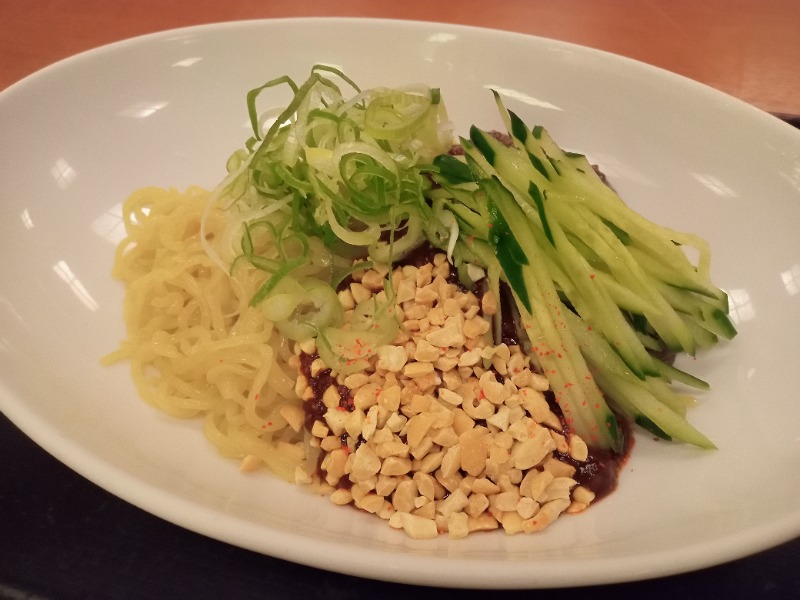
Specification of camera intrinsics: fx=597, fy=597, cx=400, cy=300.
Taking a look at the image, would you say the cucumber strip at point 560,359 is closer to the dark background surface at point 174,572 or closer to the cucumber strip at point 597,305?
the cucumber strip at point 597,305

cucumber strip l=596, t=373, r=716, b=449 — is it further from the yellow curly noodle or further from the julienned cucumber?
the yellow curly noodle

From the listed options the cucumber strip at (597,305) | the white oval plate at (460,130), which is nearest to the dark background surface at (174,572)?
the white oval plate at (460,130)

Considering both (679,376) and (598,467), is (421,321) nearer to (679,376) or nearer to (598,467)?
(598,467)

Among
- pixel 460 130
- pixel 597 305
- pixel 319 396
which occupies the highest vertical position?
pixel 460 130

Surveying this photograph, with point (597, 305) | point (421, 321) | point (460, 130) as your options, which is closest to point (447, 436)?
point (421, 321)

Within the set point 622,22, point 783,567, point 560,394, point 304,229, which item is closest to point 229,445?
point 304,229

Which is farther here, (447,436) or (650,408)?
(650,408)

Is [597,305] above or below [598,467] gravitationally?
above
